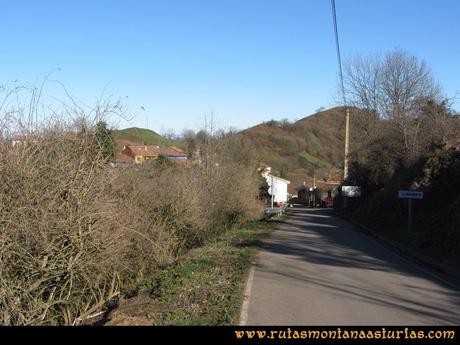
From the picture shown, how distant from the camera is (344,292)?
418 inches

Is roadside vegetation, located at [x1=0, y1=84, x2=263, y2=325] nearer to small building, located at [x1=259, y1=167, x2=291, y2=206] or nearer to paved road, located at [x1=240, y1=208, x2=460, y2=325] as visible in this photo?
paved road, located at [x1=240, y1=208, x2=460, y2=325]

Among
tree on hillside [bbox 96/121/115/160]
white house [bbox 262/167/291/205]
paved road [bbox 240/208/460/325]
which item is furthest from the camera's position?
white house [bbox 262/167/291/205]

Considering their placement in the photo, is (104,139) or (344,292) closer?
(104,139)

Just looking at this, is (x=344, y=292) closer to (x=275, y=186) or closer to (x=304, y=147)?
(x=275, y=186)

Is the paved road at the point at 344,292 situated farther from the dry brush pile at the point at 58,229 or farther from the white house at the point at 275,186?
the white house at the point at 275,186

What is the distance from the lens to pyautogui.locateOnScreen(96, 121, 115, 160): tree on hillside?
9.61m

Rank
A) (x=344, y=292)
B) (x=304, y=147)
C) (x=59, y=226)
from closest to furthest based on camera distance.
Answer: (x=59, y=226) < (x=344, y=292) < (x=304, y=147)

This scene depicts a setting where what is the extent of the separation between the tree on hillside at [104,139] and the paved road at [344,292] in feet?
11.6

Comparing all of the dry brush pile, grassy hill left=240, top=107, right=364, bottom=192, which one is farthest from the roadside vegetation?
grassy hill left=240, top=107, right=364, bottom=192

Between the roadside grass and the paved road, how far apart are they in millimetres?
345

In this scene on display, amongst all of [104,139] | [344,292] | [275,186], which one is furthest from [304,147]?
[104,139]

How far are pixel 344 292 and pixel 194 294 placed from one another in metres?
2.85

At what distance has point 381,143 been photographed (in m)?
44.5
